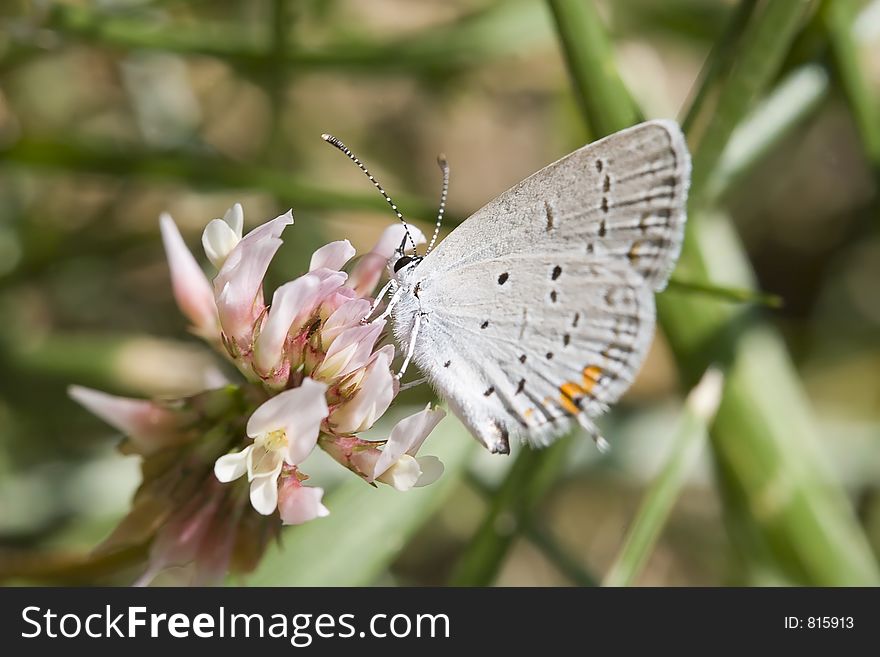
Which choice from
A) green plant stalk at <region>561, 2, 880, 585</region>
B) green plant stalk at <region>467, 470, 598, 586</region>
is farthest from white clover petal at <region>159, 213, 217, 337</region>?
green plant stalk at <region>561, 2, 880, 585</region>

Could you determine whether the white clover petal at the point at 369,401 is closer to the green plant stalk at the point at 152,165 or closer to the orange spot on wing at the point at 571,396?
the orange spot on wing at the point at 571,396

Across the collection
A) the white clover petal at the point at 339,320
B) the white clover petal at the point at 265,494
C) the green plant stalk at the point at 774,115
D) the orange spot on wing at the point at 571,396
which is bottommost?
the white clover petal at the point at 265,494

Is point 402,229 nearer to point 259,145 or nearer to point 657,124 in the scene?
point 657,124

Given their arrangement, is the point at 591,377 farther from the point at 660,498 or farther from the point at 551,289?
the point at 660,498

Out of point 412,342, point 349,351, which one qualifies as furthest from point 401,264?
point 349,351

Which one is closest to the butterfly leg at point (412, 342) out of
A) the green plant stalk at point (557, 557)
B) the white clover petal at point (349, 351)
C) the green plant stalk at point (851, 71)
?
the white clover petal at point (349, 351)

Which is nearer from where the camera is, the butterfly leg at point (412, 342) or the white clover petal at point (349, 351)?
the white clover petal at point (349, 351)
